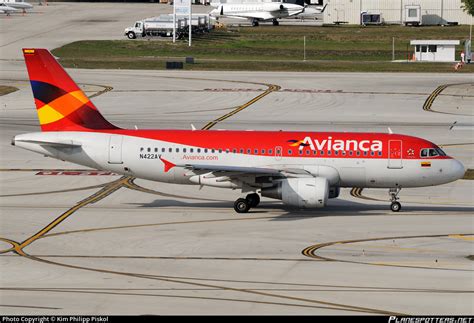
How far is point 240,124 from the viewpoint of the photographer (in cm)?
8100

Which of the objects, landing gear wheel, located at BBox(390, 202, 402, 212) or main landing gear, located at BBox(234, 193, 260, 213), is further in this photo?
landing gear wheel, located at BBox(390, 202, 402, 212)

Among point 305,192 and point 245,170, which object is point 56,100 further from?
point 305,192

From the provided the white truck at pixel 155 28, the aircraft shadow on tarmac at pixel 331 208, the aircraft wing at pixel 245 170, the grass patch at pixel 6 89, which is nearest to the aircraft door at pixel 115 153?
the aircraft shadow on tarmac at pixel 331 208

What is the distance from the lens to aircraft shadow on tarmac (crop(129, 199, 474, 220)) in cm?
5097

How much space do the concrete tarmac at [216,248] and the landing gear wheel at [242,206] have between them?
728 mm

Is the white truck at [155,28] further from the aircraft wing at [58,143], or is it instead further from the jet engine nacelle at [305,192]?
the jet engine nacelle at [305,192]

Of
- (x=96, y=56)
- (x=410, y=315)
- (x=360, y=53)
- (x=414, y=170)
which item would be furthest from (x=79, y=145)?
(x=360, y=53)

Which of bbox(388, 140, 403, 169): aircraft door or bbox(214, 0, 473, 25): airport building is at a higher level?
bbox(214, 0, 473, 25): airport building

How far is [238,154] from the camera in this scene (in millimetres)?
50969

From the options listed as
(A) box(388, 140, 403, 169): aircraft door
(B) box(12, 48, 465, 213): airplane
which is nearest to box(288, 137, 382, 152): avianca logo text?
(B) box(12, 48, 465, 213): airplane

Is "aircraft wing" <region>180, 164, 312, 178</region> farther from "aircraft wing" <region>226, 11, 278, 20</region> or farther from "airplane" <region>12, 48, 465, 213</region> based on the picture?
"aircraft wing" <region>226, 11, 278, 20</region>

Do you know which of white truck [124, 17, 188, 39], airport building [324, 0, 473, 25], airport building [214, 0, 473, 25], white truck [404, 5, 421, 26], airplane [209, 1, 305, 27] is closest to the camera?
white truck [124, 17, 188, 39]

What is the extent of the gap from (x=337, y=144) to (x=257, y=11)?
433ft

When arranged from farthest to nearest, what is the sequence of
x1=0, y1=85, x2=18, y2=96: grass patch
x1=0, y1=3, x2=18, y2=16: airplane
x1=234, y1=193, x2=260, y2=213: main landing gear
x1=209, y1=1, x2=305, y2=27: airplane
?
x1=0, y1=3, x2=18, y2=16: airplane < x1=209, y1=1, x2=305, y2=27: airplane < x1=0, y1=85, x2=18, y2=96: grass patch < x1=234, y1=193, x2=260, y2=213: main landing gear
